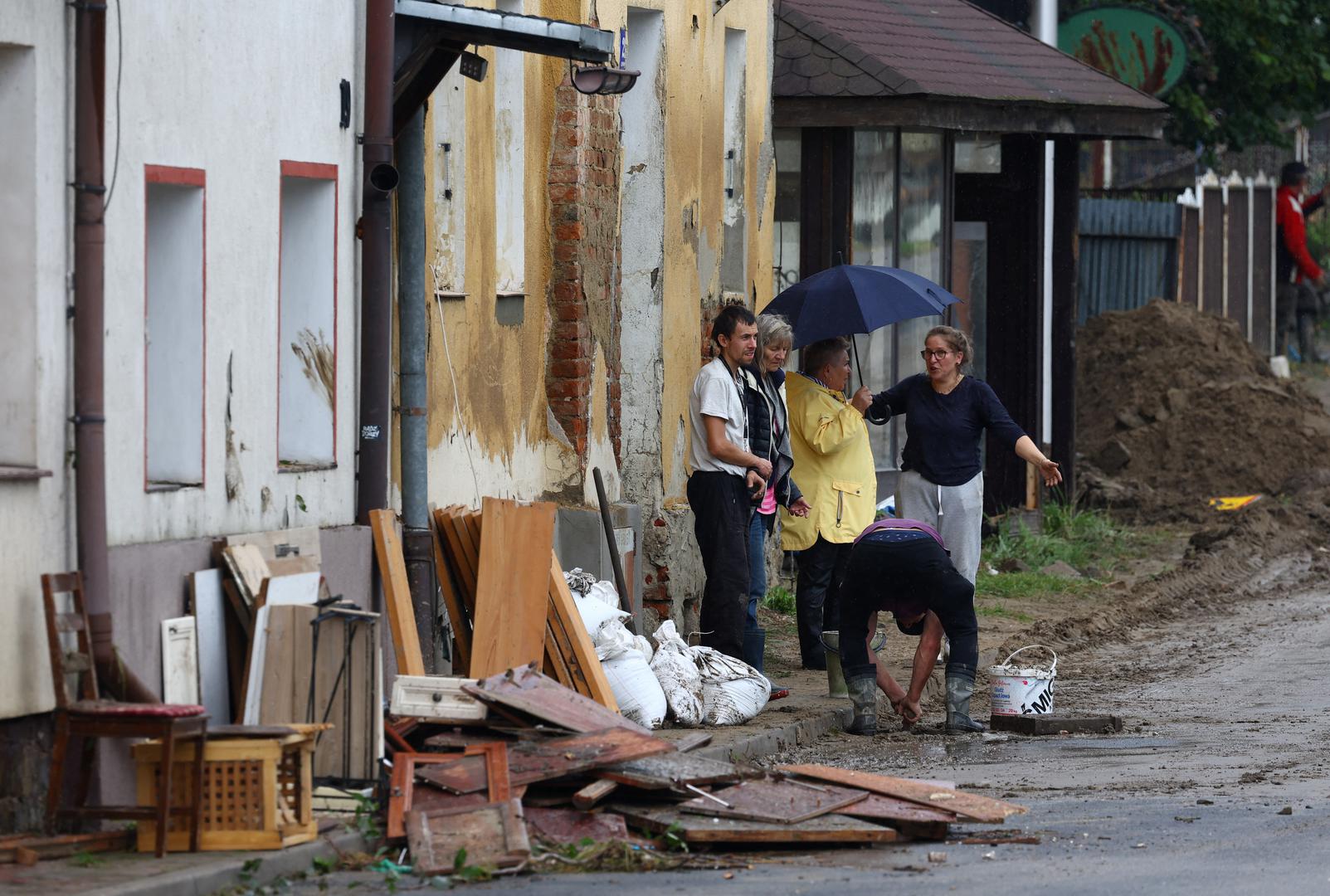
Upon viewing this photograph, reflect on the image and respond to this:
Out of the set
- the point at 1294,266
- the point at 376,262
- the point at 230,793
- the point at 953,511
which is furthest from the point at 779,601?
the point at 1294,266

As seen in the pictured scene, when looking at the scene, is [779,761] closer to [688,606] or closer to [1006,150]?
[688,606]

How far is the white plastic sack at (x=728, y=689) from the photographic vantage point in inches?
439

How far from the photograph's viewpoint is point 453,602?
1090cm

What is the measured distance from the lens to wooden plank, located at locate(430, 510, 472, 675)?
10859 millimetres

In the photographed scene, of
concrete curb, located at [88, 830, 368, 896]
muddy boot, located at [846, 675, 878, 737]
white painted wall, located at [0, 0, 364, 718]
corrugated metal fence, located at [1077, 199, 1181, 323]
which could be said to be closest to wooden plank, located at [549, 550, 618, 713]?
white painted wall, located at [0, 0, 364, 718]

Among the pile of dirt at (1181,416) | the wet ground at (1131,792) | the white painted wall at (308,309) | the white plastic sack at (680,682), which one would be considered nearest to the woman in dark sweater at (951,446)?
the wet ground at (1131,792)

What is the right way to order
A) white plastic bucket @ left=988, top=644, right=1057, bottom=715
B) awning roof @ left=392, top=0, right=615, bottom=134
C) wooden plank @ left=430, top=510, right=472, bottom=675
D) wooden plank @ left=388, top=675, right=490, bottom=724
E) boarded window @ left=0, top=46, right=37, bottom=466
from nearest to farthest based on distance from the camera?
boarded window @ left=0, top=46, right=37, bottom=466, wooden plank @ left=388, top=675, right=490, bottom=724, awning roof @ left=392, top=0, right=615, bottom=134, wooden plank @ left=430, top=510, right=472, bottom=675, white plastic bucket @ left=988, top=644, right=1057, bottom=715

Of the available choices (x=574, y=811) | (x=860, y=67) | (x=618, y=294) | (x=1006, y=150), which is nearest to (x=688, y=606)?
(x=618, y=294)

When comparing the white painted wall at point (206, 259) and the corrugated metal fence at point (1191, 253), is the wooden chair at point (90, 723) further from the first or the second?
the corrugated metal fence at point (1191, 253)

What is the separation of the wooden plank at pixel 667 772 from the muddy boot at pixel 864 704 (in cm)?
254

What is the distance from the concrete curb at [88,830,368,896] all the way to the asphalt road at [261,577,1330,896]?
0.40 ft

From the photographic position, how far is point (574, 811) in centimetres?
856

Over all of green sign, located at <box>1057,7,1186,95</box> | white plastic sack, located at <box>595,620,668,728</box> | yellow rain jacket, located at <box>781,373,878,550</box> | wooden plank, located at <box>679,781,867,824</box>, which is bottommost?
wooden plank, located at <box>679,781,867,824</box>

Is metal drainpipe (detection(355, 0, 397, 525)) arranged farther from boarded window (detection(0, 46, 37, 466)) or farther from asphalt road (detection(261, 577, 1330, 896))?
asphalt road (detection(261, 577, 1330, 896))
